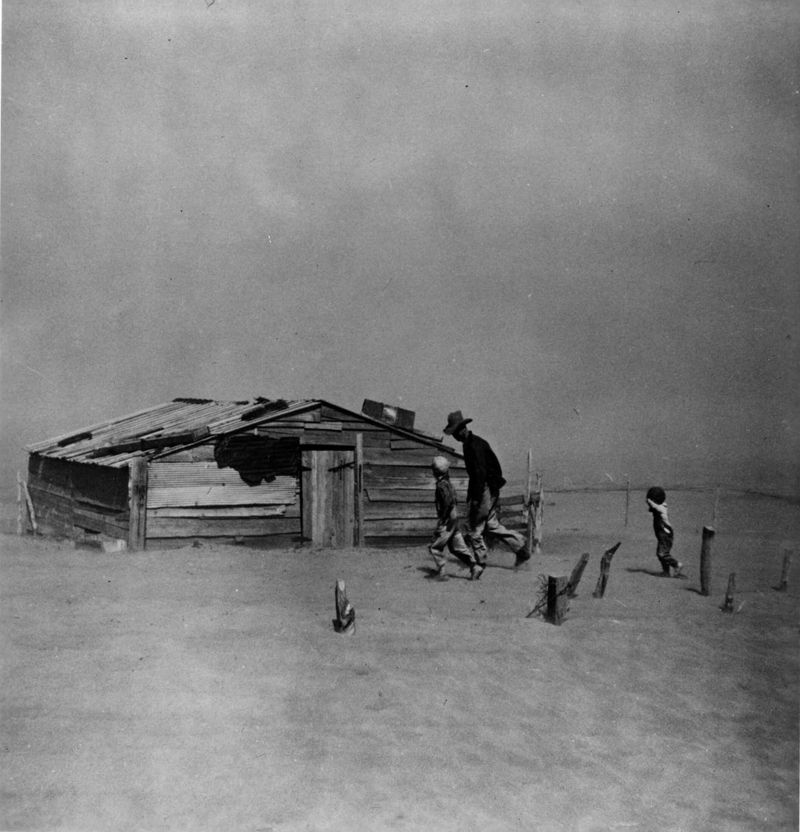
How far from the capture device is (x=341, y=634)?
7707 millimetres

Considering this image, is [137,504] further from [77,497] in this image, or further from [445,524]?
[445,524]

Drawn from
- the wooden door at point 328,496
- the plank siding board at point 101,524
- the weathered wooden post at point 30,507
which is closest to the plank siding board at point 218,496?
the wooden door at point 328,496

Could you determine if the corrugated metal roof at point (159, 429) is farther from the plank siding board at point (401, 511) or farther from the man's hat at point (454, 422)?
the man's hat at point (454, 422)

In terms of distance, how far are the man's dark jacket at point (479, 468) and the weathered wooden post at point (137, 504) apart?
20.7ft

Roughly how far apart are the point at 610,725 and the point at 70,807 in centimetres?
414

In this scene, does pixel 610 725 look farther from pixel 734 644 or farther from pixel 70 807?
pixel 70 807

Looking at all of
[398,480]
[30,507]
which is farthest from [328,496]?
[30,507]

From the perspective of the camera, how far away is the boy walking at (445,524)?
429 inches

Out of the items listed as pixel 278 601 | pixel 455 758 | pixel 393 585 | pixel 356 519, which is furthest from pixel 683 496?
pixel 455 758

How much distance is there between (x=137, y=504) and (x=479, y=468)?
262 inches

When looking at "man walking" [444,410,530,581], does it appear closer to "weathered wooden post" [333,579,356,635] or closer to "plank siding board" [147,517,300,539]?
"weathered wooden post" [333,579,356,635]

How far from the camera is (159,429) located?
16.2 metres

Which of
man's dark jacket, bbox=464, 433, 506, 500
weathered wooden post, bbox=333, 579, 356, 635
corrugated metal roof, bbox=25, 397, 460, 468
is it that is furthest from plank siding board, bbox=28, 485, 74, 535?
weathered wooden post, bbox=333, 579, 356, 635

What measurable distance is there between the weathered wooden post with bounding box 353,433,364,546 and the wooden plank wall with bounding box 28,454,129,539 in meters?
4.46
